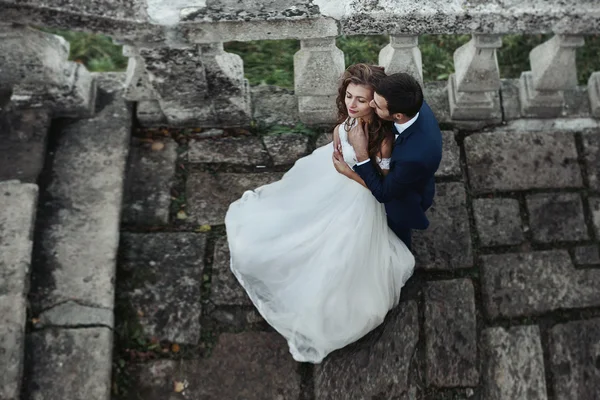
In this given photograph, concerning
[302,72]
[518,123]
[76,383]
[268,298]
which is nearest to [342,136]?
[302,72]

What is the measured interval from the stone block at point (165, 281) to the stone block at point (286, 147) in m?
0.65

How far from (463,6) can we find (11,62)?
2303mm

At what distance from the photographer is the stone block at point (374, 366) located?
3.21 meters

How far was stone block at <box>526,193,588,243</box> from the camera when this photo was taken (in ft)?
11.6

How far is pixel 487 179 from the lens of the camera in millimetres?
3680

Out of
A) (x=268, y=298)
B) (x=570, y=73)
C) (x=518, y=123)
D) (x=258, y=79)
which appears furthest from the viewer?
(x=258, y=79)

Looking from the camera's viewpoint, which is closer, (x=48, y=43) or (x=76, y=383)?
(x=76, y=383)

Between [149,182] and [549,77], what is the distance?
234 centimetres

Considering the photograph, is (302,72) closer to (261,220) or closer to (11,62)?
(261,220)

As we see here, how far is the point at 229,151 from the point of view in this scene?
12.3ft

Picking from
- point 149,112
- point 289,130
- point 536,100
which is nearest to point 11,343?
point 149,112

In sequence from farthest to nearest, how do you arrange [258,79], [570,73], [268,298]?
1. [258,79]
2. [570,73]
3. [268,298]

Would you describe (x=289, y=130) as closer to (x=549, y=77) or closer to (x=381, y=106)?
(x=381, y=106)

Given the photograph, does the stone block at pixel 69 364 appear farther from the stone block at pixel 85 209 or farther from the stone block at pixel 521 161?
the stone block at pixel 521 161
